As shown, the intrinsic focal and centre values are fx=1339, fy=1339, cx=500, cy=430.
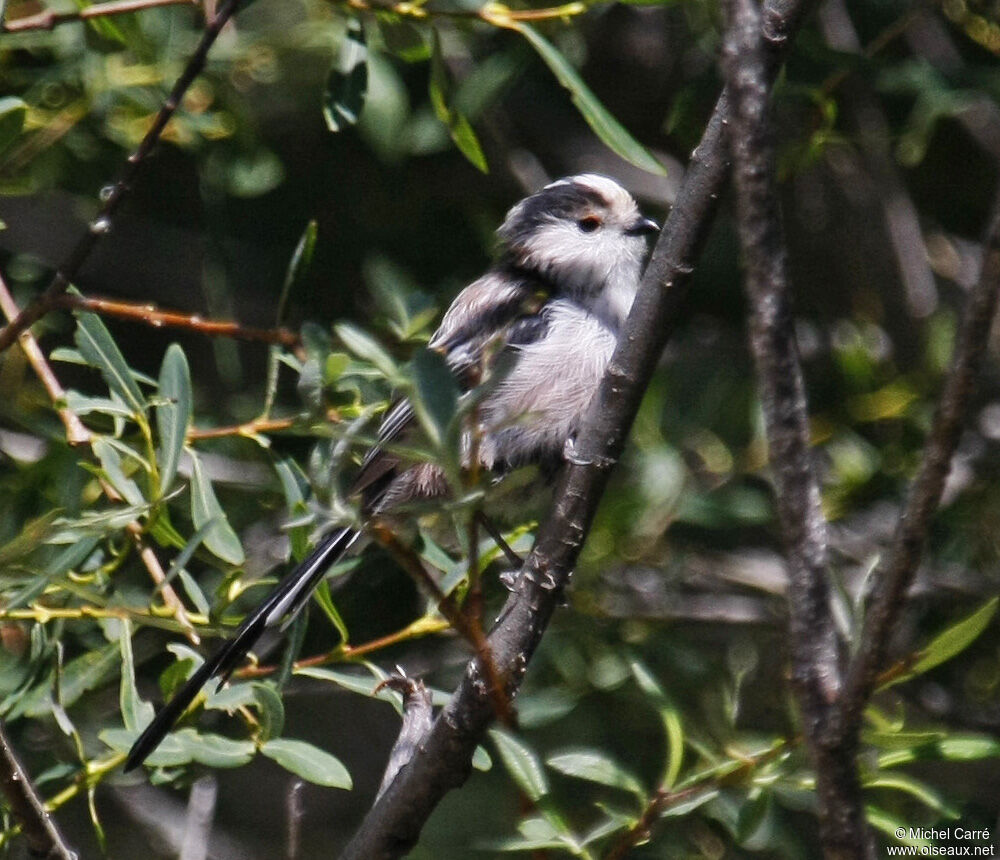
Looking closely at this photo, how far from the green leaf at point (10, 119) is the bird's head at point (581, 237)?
144 cm

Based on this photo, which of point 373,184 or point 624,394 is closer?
point 624,394

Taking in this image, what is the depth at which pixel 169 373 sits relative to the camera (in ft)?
8.55

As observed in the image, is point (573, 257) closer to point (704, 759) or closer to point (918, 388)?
point (918, 388)

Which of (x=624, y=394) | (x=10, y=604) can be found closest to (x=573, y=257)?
(x=624, y=394)

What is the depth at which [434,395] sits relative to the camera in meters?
1.66

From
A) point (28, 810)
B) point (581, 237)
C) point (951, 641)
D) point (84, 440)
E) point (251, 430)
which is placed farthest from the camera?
point (581, 237)

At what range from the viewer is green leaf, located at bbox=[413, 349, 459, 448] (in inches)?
64.6

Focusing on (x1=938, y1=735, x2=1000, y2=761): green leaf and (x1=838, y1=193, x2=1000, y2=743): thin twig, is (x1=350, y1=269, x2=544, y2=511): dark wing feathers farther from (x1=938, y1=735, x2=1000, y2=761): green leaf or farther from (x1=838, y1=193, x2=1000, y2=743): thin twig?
(x1=838, y1=193, x2=1000, y2=743): thin twig

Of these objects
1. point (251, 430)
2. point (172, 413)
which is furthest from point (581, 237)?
point (172, 413)

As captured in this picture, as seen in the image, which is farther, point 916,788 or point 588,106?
point 588,106

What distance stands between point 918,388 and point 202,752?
2.20m

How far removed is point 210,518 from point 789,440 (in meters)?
1.35

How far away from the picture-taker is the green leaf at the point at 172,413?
244 cm

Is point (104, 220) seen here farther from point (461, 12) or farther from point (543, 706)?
point (543, 706)
